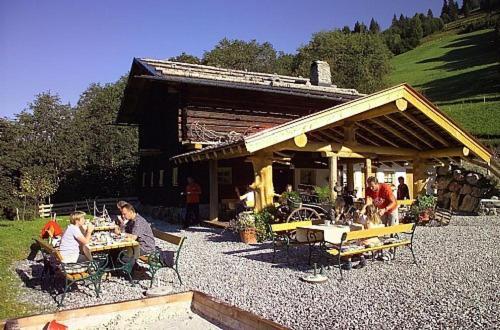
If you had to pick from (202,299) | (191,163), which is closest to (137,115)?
(191,163)

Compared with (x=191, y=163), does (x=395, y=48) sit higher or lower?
higher

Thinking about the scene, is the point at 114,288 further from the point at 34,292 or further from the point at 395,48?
the point at 395,48

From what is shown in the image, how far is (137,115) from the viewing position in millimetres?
24859

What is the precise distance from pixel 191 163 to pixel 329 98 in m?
6.52

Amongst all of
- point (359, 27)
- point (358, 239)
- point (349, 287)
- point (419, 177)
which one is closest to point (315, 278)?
point (349, 287)

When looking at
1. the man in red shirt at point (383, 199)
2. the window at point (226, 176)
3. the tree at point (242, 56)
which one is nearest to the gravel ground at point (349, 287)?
the man in red shirt at point (383, 199)

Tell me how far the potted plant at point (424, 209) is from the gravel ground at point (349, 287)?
9.96 feet

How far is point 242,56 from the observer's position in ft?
170

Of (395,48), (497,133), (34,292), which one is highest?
(395,48)

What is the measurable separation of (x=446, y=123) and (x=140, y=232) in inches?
381

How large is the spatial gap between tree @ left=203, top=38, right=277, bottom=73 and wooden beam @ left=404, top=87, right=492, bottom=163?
37894 mm

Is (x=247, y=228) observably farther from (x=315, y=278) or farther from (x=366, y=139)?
(x=366, y=139)

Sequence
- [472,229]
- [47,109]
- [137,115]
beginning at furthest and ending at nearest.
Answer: [47,109] < [137,115] < [472,229]

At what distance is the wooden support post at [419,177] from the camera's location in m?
15.7
